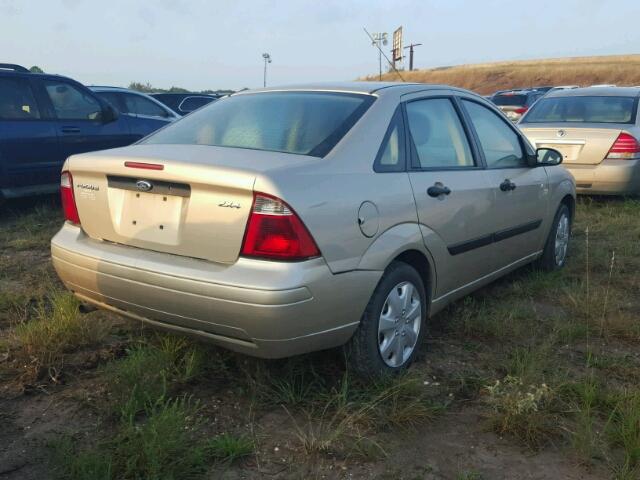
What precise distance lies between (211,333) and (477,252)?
1.84 m

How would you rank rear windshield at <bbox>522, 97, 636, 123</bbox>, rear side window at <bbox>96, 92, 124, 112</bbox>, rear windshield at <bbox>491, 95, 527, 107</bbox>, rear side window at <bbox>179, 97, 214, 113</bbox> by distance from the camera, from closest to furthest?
rear windshield at <bbox>522, 97, 636, 123</bbox> → rear side window at <bbox>96, 92, 124, 112</bbox> → rear side window at <bbox>179, 97, 214, 113</bbox> → rear windshield at <bbox>491, 95, 527, 107</bbox>

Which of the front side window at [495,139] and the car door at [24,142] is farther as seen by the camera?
the car door at [24,142]

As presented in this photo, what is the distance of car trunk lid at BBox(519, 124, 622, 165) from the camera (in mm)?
8023

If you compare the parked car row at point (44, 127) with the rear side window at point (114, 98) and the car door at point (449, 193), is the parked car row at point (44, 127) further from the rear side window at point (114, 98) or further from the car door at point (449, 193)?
the car door at point (449, 193)

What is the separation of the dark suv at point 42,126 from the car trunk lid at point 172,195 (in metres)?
4.04

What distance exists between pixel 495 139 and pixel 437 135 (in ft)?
2.77

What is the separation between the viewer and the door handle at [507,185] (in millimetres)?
4238

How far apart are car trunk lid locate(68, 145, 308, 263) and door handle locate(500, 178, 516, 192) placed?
177cm

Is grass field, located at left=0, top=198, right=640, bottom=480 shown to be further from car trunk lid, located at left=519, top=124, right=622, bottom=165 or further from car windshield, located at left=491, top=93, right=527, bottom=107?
car windshield, located at left=491, top=93, right=527, bottom=107

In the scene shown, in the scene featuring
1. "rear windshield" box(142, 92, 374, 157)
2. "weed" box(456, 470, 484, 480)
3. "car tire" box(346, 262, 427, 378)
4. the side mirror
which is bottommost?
"weed" box(456, 470, 484, 480)

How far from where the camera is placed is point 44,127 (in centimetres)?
723

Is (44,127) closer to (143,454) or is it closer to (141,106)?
(141,106)

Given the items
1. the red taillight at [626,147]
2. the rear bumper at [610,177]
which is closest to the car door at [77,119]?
the rear bumper at [610,177]

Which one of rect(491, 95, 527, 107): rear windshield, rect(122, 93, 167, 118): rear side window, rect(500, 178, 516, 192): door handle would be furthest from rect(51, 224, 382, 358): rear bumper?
rect(491, 95, 527, 107): rear windshield
